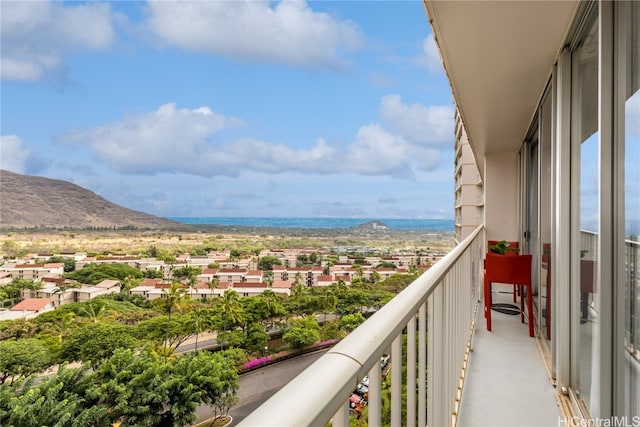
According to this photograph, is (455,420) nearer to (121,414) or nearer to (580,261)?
(580,261)

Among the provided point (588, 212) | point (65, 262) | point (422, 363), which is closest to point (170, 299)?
point (65, 262)

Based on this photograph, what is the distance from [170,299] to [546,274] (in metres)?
3.09

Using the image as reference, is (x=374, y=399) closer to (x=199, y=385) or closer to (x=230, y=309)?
(x=199, y=385)

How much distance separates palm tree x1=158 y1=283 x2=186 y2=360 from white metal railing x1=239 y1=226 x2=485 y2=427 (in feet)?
8.54

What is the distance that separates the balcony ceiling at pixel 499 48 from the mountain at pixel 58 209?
12.4 ft

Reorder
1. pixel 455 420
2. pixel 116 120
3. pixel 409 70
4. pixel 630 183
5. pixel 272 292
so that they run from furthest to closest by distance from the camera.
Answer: pixel 409 70 < pixel 116 120 < pixel 272 292 < pixel 455 420 < pixel 630 183

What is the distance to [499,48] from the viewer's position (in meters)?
2.13

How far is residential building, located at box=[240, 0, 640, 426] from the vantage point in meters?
0.66

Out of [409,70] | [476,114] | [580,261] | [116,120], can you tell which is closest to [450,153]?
[409,70]

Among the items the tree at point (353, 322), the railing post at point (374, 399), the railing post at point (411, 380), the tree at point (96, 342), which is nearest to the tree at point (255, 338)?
the tree at point (96, 342)

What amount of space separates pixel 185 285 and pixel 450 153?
1096 inches

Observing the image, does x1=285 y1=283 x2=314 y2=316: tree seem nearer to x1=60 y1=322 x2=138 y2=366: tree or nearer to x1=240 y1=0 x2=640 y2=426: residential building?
x1=60 y1=322 x2=138 y2=366: tree

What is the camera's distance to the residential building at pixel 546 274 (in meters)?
0.66

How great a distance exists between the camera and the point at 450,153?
2816 centimetres
